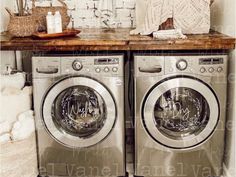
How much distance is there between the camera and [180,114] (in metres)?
2.69

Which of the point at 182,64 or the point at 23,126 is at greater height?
the point at 182,64

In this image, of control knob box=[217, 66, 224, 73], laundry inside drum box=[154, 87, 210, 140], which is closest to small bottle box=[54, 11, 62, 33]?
laundry inside drum box=[154, 87, 210, 140]

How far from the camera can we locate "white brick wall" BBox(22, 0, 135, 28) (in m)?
3.43

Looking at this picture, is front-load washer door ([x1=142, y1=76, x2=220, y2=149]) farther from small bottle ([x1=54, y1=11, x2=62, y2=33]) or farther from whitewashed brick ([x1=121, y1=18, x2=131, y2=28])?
whitewashed brick ([x1=121, y1=18, x2=131, y2=28])

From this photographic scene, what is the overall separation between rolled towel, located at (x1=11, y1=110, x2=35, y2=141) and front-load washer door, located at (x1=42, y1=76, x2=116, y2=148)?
0.11 metres

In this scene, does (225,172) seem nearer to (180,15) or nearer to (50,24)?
(180,15)

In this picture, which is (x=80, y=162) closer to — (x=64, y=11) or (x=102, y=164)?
(x=102, y=164)

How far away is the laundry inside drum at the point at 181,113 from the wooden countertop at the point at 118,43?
0.34m

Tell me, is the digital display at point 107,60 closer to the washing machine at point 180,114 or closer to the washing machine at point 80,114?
the washing machine at point 80,114

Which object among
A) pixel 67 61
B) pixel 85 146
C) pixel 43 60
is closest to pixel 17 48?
pixel 43 60

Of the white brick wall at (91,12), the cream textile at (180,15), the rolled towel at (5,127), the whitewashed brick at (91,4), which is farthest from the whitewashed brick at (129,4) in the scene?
the rolled towel at (5,127)

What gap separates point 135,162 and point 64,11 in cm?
138

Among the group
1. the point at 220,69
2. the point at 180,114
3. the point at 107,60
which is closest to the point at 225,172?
the point at 180,114

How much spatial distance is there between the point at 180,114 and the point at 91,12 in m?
1.41
